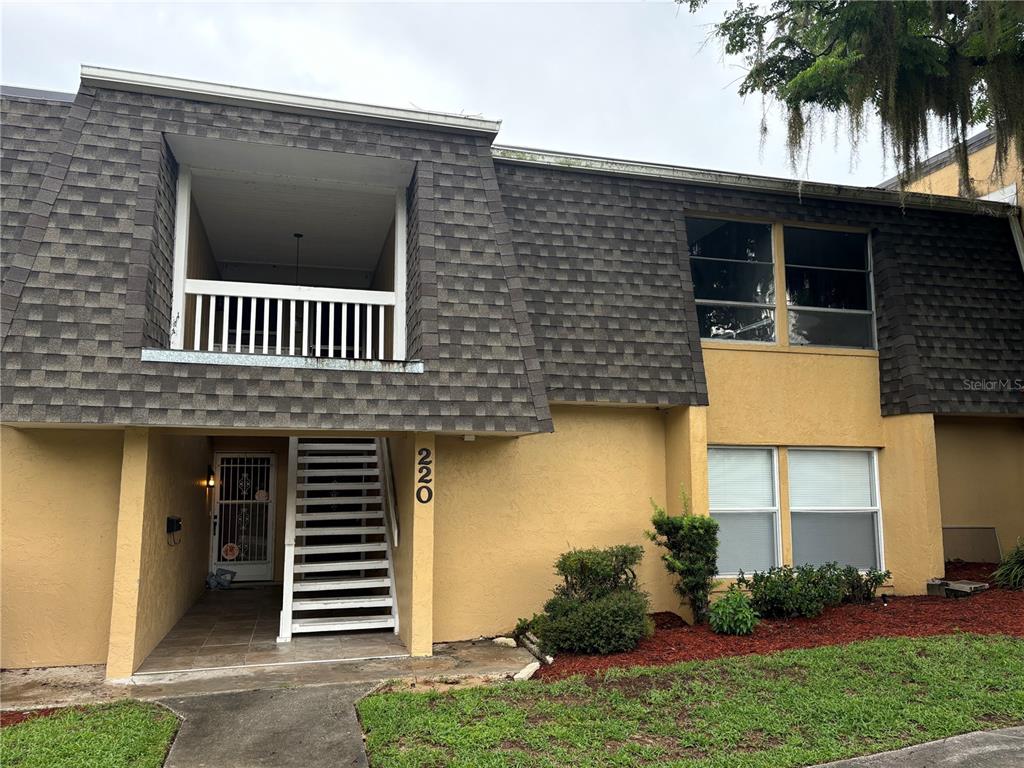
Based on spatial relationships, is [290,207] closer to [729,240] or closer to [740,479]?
[729,240]

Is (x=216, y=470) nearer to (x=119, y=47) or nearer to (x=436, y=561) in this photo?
(x=436, y=561)

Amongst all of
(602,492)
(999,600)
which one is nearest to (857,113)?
(602,492)

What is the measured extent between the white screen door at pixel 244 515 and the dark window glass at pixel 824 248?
881 cm

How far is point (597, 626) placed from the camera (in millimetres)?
6715

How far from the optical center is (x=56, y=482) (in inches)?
267

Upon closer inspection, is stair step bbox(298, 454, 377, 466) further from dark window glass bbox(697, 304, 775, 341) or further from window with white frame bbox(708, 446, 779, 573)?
dark window glass bbox(697, 304, 775, 341)

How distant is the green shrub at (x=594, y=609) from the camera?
6715 mm

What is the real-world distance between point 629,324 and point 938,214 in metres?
4.96

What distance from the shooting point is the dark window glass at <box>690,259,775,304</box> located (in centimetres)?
917

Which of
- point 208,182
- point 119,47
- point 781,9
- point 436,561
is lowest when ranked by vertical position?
point 436,561

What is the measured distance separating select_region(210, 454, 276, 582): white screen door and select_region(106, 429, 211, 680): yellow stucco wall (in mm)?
2718

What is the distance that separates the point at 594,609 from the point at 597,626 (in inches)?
6.7

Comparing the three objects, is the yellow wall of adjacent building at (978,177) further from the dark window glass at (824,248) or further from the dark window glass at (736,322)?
the dark window glass at (736,322)

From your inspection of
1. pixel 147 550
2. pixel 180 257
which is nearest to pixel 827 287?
pixel 180 257
